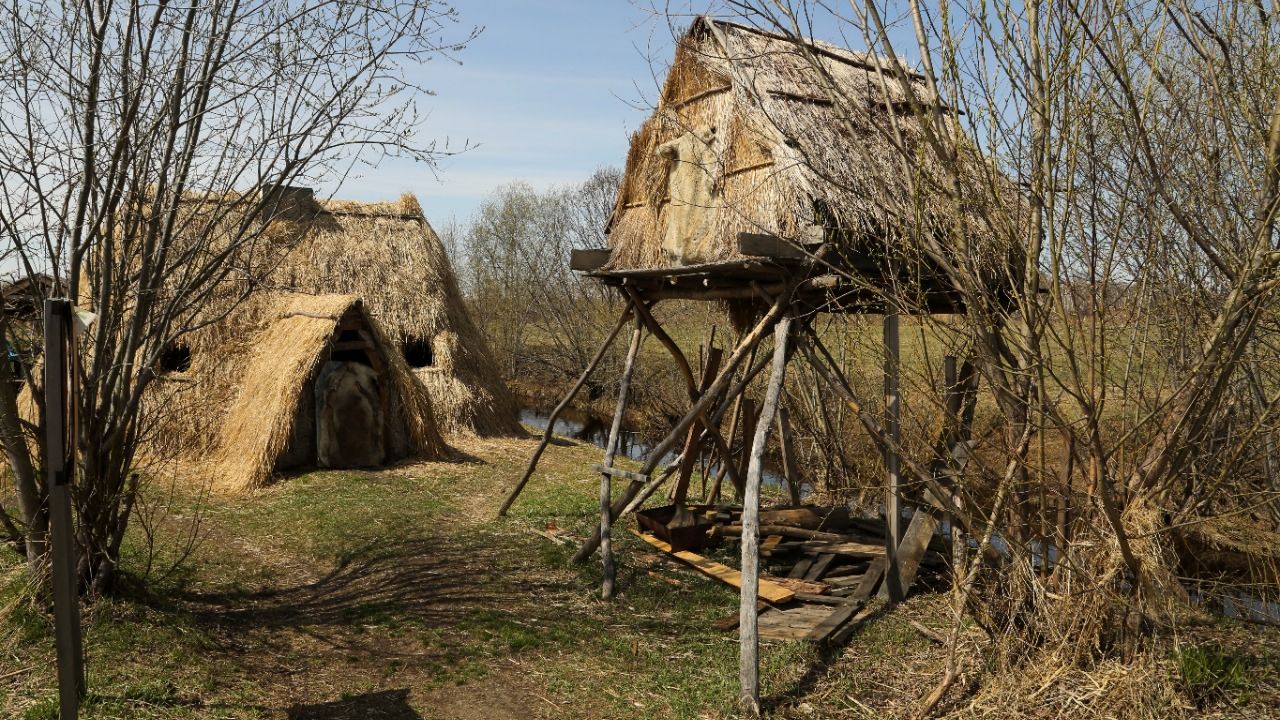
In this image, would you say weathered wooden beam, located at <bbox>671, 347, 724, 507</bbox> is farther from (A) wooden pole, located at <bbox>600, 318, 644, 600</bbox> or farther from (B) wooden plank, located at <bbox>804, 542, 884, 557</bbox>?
(B) wooden plank, located at <bbox>804, 542, 884, 557</bbox>

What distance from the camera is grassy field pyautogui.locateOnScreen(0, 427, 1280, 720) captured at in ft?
18.0

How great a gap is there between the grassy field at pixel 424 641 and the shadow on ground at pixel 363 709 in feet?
0.04

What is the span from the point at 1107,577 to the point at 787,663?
2309 millimetres

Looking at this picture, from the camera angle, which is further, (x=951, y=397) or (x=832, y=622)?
(x=951, y=397)

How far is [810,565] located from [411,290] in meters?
10.1

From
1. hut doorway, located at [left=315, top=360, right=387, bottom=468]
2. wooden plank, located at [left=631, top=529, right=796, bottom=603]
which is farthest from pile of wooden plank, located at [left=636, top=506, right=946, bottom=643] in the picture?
hut doorway, located at [left=315, top=360, right=387, bottom=468]

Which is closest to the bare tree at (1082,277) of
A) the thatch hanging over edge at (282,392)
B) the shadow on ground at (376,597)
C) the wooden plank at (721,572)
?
the wooden plank at (721,572)

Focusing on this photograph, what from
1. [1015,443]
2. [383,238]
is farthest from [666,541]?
[383,238]

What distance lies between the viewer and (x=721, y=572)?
850 centimetres

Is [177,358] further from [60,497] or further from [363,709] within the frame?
[60,497]

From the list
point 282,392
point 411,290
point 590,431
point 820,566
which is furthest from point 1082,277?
point 590,431

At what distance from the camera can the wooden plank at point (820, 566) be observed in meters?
8.45

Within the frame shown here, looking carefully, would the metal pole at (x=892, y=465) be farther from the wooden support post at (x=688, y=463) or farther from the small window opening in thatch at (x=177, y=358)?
the small window opening in thatch at (x=177, y=358)

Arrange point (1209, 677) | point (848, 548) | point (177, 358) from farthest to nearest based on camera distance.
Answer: point (177, 358) < point (848, 548) < point (1209, 677)
